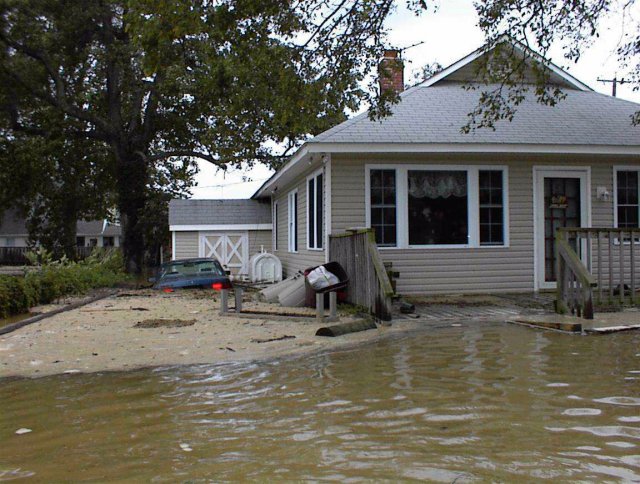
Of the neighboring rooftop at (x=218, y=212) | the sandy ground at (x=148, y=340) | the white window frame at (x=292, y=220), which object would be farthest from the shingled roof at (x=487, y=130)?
the neighboring rooftop at (x=218, y=212)

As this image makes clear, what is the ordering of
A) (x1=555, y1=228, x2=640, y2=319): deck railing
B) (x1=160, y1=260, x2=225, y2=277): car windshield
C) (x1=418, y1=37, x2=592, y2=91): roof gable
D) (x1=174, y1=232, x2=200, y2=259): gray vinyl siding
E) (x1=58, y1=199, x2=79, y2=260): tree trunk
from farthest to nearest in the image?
1. (x1=58, y1=199, x2=79, y2=260): tree trunk
2. (x1=174, y1=232, x2=200, y2=259): gray vinyl siding
3. (x1=160, y1=260, x2=225, y2=277): car windshield
4. (x1=418, y1=37, x2=592, y2=91): roof gable
5. (x1=555, y1=228, x2=640, y2=319): deck railing

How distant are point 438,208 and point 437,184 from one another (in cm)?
50

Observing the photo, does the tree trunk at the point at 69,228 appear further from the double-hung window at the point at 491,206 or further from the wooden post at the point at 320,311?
the wooden post at the point at 320,311

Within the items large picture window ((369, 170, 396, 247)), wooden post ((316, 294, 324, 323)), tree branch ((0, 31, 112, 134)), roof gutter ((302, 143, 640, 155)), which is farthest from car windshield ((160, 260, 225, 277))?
tree branch ((0, 31, 112, 134))

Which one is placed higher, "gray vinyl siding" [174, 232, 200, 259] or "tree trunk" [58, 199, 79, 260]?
"tree trunk" [58, 199, 79, 260]

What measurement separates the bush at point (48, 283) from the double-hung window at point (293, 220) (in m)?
5.94

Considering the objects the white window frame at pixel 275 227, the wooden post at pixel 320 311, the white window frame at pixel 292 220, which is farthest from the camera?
the white window frame at pixel 275 227

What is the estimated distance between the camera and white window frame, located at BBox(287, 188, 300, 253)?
59.8 ft

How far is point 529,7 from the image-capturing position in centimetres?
1024

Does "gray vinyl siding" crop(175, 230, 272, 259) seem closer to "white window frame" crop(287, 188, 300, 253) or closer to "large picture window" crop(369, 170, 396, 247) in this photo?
"white window frame" crop(287, 188, 300, 253)

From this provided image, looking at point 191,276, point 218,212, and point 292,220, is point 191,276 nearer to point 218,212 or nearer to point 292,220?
point 292,220

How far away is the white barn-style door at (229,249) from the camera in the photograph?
24219 millimetres

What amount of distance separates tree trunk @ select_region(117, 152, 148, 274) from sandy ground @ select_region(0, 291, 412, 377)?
57.8 ft

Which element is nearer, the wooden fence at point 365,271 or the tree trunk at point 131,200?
the wooden fence at point 365,271
